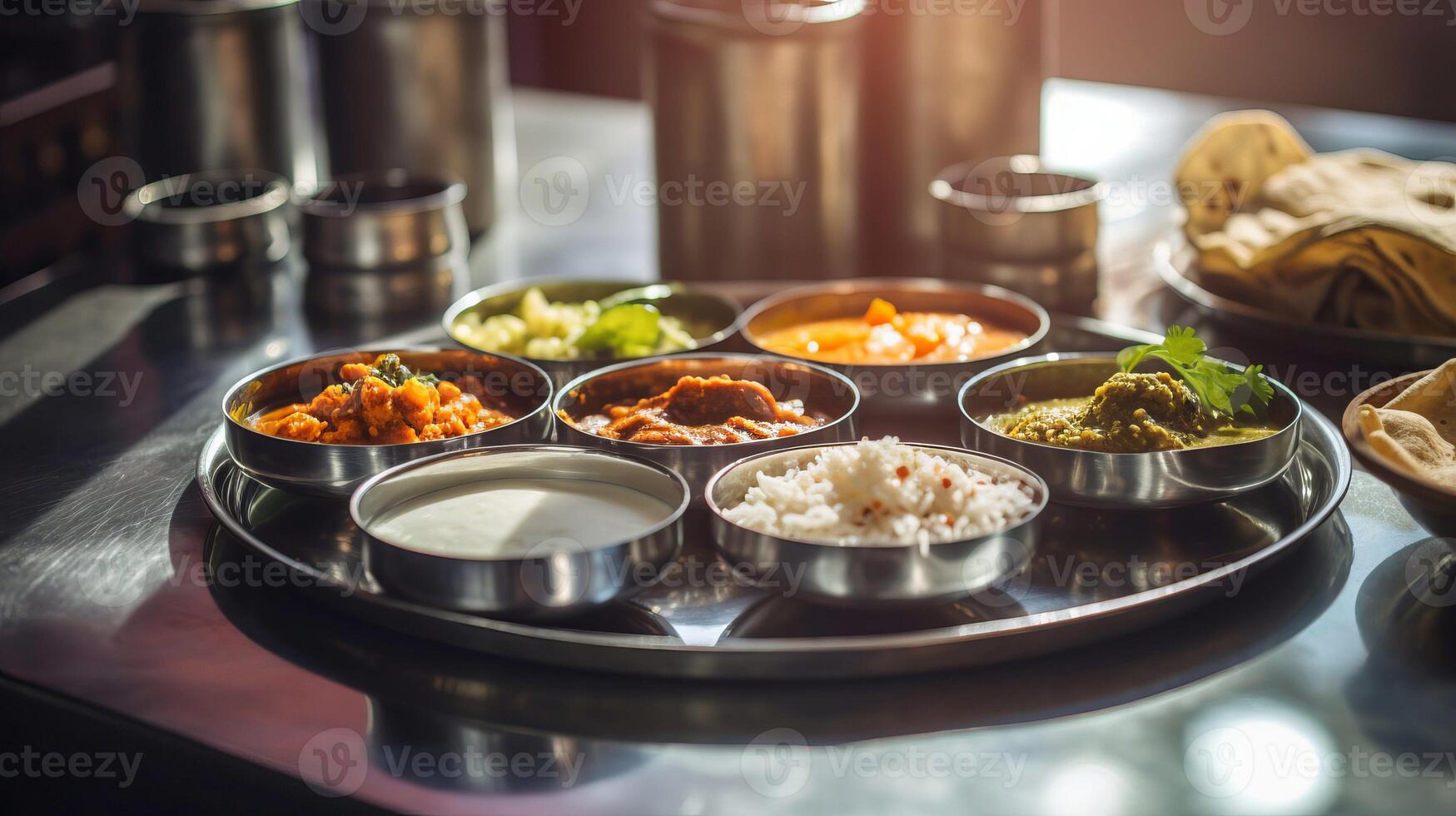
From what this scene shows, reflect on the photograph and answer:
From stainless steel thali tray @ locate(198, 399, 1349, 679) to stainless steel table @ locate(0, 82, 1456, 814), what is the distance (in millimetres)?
31

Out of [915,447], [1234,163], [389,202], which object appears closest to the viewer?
[915,447]

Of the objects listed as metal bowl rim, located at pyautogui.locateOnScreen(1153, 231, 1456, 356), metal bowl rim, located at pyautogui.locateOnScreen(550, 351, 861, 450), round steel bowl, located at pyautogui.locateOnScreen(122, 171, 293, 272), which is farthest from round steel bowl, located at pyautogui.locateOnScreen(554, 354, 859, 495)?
round steel bowl, located at pyautogui.locateOnScreen(122, 171, 293, 272)

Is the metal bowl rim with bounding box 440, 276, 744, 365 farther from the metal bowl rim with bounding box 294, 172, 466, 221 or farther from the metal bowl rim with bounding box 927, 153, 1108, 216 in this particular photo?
the metal bowl rim with bounding box 927, 153, 1108, 216

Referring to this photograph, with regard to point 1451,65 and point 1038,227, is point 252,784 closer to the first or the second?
point 1038,227

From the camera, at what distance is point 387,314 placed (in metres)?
2.73

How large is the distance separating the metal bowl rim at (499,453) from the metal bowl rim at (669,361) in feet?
0.12

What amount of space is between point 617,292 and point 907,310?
59cm

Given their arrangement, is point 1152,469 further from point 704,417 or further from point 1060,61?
point 1060,61

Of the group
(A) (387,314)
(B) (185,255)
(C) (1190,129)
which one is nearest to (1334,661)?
(A) (387,314)

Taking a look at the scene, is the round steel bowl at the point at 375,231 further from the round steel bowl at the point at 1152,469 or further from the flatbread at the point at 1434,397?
the flatbread at the point at 1434,397

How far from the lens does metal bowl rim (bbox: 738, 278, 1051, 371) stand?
2037mm

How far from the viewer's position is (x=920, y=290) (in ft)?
7.96

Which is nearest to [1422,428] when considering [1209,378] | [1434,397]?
[1434,397]

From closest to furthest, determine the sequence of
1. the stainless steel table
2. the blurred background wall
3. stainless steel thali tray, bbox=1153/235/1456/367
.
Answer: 1. the stainless steel table
2. stainless steel thali tray, bbox=1153/235/1456/367
3. the blurred background wall
